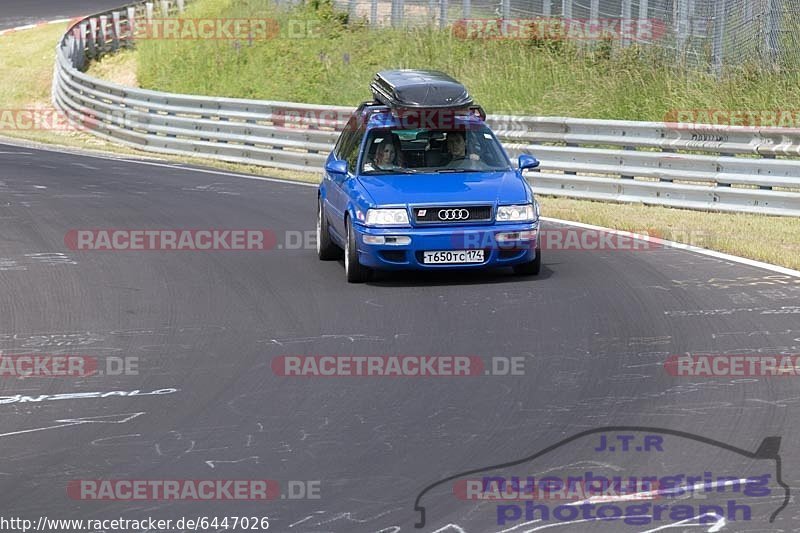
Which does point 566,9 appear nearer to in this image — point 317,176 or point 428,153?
point 317,176

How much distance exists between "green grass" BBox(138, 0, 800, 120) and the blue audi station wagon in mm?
11527

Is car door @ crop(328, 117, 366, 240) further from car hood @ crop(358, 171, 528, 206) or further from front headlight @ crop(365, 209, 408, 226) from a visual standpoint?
front headlight @ crop(365, 209, 408, 226)

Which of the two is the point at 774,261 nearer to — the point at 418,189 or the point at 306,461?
the point at 418,189

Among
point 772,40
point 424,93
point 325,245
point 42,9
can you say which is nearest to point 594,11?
point 772,40

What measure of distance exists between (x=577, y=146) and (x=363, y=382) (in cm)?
1242

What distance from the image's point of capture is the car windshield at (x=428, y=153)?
13758 mm

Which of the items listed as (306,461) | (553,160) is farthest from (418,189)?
(553,160)

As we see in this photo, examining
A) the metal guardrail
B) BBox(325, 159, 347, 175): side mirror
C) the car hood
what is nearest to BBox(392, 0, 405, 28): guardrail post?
the metal guardrail

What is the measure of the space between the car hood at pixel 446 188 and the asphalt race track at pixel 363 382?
80 centimetres

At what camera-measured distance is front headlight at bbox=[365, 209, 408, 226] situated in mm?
12846

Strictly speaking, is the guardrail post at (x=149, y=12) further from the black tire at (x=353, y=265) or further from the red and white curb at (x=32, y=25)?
the black tire at (x=353, y=265)

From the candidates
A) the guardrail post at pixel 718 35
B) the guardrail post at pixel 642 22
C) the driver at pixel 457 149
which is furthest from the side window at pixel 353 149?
the guardrail post at pixel 642 22

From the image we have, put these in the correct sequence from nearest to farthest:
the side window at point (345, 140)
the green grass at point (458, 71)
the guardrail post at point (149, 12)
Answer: the side window at point (345, 140) < the green grass at point (458, 71) < the guardrail post at point (149, 12)

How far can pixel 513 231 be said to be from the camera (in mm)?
12914
